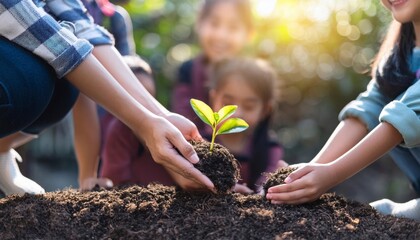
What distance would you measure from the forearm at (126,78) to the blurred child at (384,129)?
43cm

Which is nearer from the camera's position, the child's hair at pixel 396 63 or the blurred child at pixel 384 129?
the blurred child at pixel 384 129

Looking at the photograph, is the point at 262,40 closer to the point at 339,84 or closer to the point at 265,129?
the point at 339,84

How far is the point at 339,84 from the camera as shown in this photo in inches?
194

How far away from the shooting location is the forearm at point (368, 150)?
181 cm

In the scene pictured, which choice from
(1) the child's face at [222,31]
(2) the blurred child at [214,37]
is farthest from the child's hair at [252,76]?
(1) the child's face at [222,31]

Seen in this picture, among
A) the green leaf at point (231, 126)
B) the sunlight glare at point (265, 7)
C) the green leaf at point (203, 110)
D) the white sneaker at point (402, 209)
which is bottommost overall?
the sunlight glare at point (265, 7)

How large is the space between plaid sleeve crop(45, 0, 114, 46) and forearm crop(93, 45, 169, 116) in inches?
1.4

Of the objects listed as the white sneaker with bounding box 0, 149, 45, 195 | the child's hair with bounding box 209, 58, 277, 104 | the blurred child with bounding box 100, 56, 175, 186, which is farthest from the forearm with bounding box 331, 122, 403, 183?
the child's hair with bounding box 209, 58, 277, 104

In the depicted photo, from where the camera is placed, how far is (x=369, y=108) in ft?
7.18

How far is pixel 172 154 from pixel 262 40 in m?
3.51

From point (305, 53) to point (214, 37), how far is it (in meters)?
1.10

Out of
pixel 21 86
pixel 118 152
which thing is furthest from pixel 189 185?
pixel 118 152

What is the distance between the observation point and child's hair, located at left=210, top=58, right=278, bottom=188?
Answer: 335cm

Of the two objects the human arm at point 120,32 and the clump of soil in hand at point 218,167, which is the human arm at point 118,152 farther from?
the clump of soil in hand at point 218,167
